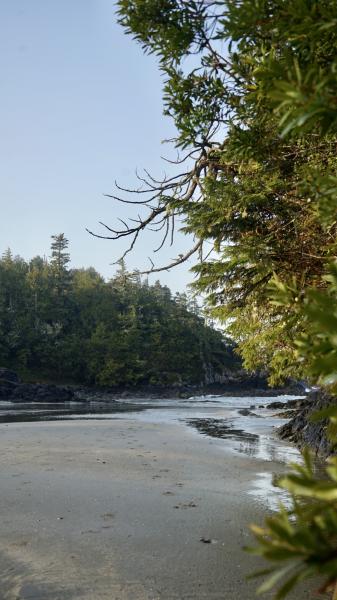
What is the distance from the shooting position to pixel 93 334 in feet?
270

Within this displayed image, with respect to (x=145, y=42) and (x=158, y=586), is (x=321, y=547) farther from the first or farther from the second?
(x=145, y=42)

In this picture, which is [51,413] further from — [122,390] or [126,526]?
[122,390]

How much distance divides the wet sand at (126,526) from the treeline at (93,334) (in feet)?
230

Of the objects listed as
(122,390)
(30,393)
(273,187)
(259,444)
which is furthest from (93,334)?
(273,187)

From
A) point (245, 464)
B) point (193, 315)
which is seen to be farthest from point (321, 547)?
point (193, 315)

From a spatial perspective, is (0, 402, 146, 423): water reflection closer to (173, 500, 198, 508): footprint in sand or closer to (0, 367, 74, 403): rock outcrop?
(173, 500, 198, 508): footprint in sand

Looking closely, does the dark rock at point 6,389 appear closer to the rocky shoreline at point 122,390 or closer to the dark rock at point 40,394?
the rocky shoreline at point 122,390

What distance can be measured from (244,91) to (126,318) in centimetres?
8446

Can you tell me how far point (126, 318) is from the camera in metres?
87.2

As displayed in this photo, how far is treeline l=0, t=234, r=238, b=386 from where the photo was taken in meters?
78.2

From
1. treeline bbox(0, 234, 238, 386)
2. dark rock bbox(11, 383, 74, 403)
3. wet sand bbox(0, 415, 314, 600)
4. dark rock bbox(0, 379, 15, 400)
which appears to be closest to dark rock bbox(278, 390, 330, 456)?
wet sand bbox(0, 415, 314, 600)

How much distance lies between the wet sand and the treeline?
2754 inches

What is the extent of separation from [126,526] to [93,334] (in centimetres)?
7872

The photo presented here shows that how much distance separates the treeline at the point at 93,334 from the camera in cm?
7819
